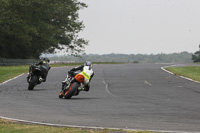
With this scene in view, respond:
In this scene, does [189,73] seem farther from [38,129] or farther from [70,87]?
[38,129]

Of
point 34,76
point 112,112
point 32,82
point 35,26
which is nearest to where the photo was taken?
point 112,112

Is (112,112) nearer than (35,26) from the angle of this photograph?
Yes

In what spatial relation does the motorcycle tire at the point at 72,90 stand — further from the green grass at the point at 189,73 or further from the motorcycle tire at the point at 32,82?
the green grass at the point at 189,73

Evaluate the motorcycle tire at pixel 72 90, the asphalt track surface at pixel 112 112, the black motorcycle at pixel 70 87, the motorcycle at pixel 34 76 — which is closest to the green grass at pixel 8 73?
the motorcycle at pixel 34 76

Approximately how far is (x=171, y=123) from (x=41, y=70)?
39.7ft

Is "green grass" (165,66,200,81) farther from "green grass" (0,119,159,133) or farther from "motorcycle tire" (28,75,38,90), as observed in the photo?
"green grass" (0,119,159,133)

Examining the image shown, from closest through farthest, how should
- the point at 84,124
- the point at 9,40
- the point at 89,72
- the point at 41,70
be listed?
the point at 84,124 < the point at 89,72 < the point at 41,70 < the point at 9,40

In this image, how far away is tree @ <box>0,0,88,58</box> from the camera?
59.8 metres

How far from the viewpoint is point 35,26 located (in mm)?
67625

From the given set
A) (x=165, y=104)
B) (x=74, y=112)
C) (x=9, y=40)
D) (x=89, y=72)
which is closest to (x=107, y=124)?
(x=74, y=112)

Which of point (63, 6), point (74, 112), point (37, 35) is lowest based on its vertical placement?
point (74, 112)

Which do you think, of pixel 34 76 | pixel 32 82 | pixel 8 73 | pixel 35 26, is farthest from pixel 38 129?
pixel 35 26

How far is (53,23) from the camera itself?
7775 centimetres

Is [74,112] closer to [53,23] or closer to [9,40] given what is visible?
[9,40]
